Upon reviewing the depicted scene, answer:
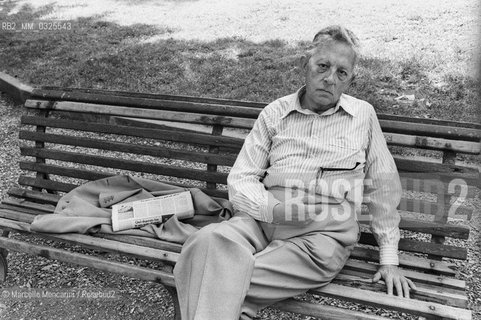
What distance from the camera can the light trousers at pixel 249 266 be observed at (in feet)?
7.59

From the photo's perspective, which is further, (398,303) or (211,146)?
(211,146)

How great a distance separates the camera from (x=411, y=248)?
2.96 meters

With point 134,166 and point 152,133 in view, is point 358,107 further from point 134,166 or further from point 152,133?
point 134,166

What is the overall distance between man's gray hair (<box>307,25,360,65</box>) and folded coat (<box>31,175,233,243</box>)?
123cm

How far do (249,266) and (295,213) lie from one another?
45 centimetres

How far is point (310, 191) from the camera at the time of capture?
9.25 feet

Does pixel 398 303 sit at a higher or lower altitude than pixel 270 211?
lower

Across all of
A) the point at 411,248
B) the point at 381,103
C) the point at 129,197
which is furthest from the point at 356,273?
the point at 381,103

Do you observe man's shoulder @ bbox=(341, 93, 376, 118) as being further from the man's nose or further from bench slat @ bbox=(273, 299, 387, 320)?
bench slat @ bbox=(273, 299, 387, 320)

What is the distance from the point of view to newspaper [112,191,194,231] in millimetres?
3207

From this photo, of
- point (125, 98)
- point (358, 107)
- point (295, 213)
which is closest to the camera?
point (295, 213)

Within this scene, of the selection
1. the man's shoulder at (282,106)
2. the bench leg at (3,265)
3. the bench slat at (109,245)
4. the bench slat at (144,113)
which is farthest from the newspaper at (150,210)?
the bench leg at (3,265)

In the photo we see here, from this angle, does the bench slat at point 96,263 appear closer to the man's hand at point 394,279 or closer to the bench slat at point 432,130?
the man's hand at point 394,279

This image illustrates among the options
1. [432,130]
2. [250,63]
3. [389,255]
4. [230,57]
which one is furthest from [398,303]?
[230,57]
